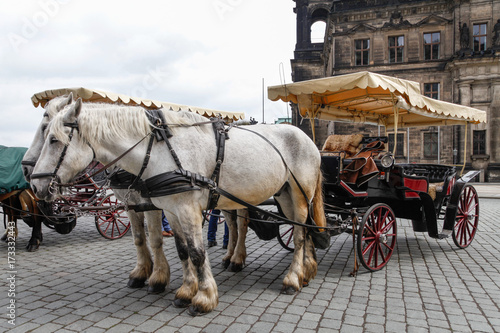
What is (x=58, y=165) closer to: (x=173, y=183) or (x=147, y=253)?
(x=173, y=183)

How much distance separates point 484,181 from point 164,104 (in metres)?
25.4

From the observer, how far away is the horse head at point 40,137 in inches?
127

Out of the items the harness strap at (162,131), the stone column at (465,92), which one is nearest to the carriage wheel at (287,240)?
the harness strap at (162,131)

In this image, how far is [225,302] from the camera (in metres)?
3.70

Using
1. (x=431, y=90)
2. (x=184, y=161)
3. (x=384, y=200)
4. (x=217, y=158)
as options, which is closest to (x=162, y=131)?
(x=184, y=161)

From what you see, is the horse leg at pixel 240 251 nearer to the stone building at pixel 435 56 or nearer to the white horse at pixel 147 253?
the white horse at pixel 147 253

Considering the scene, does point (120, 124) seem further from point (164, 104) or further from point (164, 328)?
point (164, 104)

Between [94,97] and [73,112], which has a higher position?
[94,97]

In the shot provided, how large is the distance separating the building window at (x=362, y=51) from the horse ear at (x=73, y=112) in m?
28.0

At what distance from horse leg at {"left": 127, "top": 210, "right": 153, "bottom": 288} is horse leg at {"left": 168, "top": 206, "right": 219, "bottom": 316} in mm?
784

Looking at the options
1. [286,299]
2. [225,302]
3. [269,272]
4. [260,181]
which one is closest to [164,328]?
[225,302]

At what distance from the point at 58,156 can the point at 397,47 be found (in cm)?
2915

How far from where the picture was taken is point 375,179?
546cm

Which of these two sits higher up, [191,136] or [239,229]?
[191,136]
